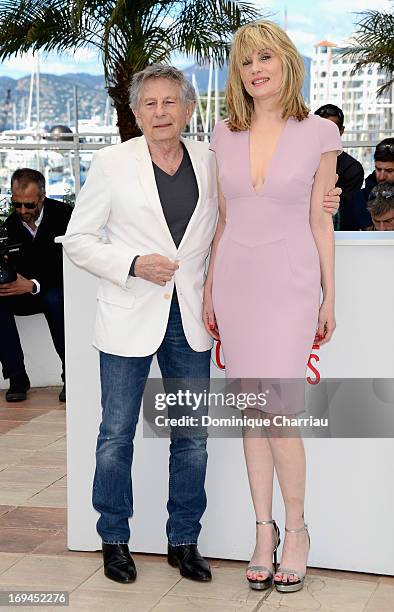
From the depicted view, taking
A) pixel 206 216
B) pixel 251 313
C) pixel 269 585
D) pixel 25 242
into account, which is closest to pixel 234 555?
pixel 269 585

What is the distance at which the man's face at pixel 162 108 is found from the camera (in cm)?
340

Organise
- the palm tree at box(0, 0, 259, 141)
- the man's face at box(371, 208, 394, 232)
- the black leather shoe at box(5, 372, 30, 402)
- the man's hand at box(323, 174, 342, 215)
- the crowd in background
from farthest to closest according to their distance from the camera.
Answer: the palm tree at box(0, 0, 259, 141)
the black leather shoe at box(5, 372, 30, 402)
the crowd in background
the man's face at box(371, 208, 394, 232)
the man's hand at box(323, 174, 342, 215)

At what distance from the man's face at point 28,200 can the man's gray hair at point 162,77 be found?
3436 mm

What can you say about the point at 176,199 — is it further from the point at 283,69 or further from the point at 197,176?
the point at 283,69

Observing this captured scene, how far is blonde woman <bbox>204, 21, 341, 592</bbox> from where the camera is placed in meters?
3.29

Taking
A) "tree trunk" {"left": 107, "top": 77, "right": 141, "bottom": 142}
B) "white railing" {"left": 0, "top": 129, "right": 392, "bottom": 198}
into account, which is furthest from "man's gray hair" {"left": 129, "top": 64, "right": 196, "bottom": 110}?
"tree trunk" {"left": 107, "top": 77, "right": 141, "bottom": 142}

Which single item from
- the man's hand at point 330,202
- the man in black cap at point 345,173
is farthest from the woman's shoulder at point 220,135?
the man in black cap at point 345,173

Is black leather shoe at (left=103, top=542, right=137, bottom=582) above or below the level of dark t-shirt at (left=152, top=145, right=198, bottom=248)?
below

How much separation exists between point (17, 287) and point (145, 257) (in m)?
3.57

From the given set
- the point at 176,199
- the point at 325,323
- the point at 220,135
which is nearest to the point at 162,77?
the point at 220,135

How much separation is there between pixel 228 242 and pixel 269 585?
1.13m

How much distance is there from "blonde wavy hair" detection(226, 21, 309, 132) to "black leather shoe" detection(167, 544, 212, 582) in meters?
1.42

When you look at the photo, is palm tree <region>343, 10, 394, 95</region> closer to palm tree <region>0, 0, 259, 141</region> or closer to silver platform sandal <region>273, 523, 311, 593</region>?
palm tree <region>0, 0, 259, 141</region>

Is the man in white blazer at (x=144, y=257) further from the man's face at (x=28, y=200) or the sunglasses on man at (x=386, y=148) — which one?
the man's face at (x=28, y=200)
